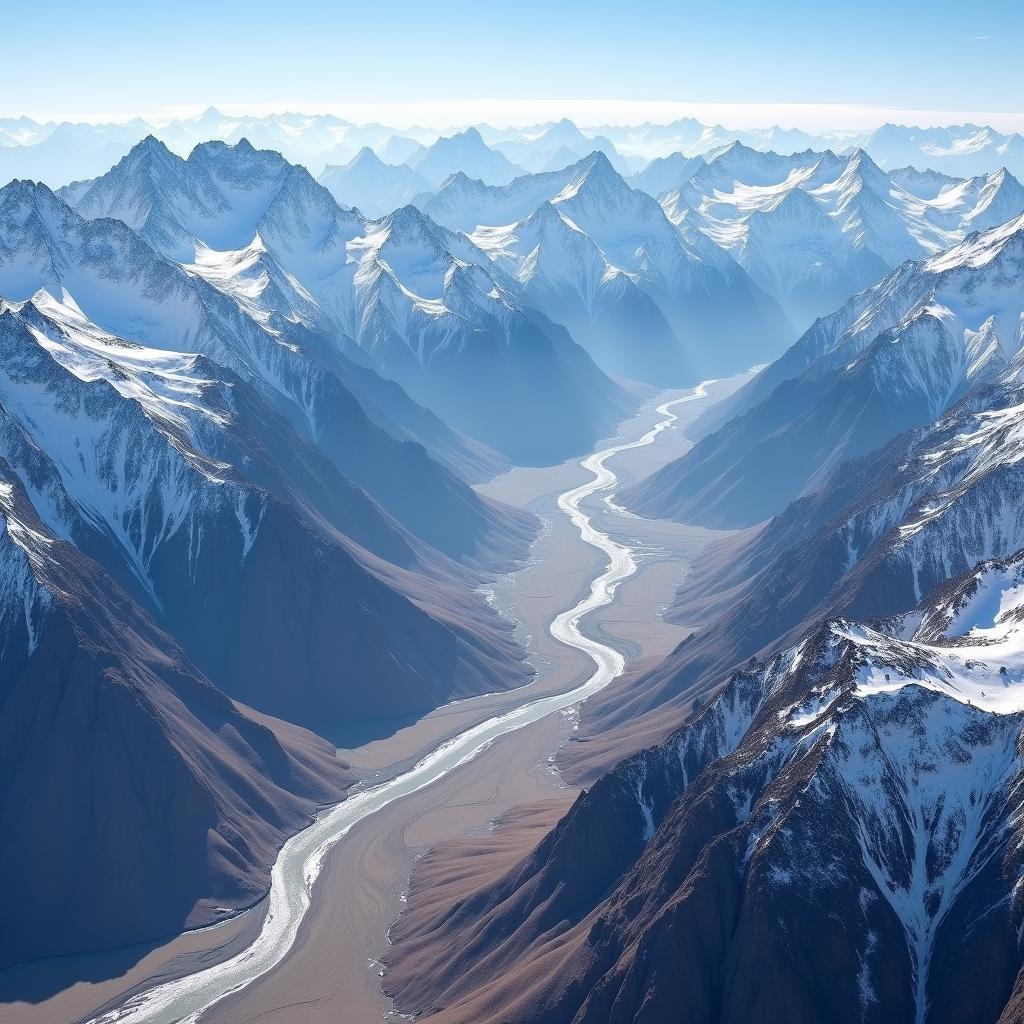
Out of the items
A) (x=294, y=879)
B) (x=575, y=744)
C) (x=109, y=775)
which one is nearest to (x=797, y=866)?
(x=294, y=879)

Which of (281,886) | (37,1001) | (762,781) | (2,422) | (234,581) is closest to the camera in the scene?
(762,781)

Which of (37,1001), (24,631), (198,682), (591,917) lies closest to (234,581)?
(198,682)

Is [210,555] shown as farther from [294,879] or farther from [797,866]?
[797,866]

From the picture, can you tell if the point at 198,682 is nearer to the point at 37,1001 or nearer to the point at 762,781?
the point at 37,1001

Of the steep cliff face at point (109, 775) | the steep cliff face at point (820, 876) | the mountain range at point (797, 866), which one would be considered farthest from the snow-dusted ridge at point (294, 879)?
the steep cliff face at point (820, 876)

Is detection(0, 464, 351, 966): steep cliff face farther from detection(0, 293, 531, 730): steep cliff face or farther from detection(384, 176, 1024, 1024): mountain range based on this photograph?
detection(0, 293, 531, 730): steep cliff face

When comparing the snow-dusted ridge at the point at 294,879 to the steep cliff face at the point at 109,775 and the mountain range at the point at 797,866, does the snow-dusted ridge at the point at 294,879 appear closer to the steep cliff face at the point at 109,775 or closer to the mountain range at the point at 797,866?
the steep cliff face at the point at 109,775

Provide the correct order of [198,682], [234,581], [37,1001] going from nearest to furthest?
[37,1001], [198,682], [234,581]

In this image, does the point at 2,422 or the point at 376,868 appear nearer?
the point at 376,868
